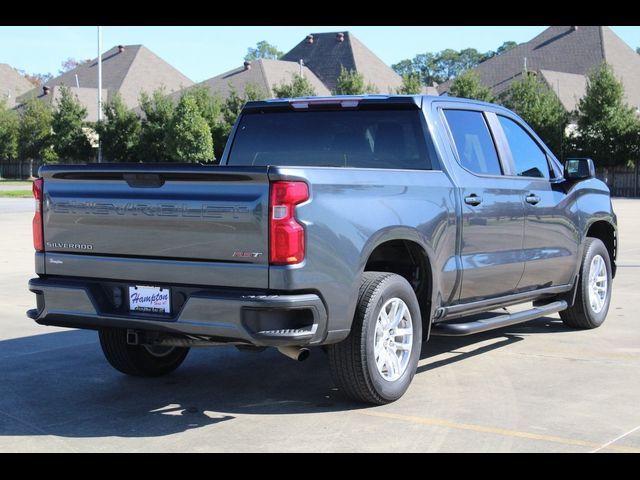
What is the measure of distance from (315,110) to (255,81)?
2204 inches

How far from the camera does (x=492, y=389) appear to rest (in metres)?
6.70

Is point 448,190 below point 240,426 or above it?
above

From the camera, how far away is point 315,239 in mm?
5523

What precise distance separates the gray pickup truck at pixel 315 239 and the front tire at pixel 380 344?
12 millimetres

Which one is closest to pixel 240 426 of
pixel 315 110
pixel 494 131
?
pixel 315 110

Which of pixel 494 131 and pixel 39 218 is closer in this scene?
pixel 39 218

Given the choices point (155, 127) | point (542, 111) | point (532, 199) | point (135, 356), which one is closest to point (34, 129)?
point (155, 127)

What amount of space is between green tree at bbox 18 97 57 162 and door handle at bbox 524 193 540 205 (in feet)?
193

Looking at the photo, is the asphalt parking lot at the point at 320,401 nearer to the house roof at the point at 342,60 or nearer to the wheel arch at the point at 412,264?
the wheel arch at the point at 412,264

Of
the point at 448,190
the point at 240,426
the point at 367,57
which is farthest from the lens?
the point at 367,57

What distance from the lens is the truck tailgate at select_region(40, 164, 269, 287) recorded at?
5449 millimetres

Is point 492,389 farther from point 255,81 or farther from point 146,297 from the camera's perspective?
point 255,81

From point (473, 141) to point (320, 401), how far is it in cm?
252

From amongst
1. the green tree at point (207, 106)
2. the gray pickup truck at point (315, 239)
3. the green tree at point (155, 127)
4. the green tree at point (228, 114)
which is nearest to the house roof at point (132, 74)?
the green tree at point (155, 127)
